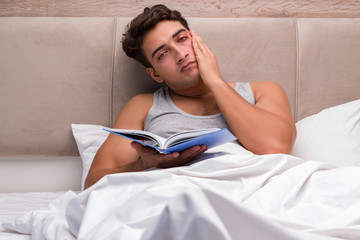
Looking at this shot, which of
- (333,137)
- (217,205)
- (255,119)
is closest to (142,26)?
(255,119)

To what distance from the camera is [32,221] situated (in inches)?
37.8

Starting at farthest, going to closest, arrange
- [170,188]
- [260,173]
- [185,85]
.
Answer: [185,85], [260,173], [170,188]

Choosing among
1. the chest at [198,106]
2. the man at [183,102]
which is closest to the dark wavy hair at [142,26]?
the man at [183,102]

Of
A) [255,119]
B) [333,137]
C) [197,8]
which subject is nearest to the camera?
[255,119]

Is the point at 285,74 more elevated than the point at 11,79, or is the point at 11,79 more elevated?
the point at 285,74

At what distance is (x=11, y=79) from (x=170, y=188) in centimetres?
120

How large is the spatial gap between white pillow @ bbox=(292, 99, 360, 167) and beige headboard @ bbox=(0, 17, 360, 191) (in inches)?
9.0

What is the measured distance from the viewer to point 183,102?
1.54m

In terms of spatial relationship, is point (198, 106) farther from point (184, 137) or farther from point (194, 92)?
point (184, 137)

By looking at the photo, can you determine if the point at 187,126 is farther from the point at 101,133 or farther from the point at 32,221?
the point at 32,221

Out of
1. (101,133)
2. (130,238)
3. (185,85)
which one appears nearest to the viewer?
(130,238)

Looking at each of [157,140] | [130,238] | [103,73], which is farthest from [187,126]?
[130,238]

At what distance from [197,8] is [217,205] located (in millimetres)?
1496

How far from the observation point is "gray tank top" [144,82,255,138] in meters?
1.38
